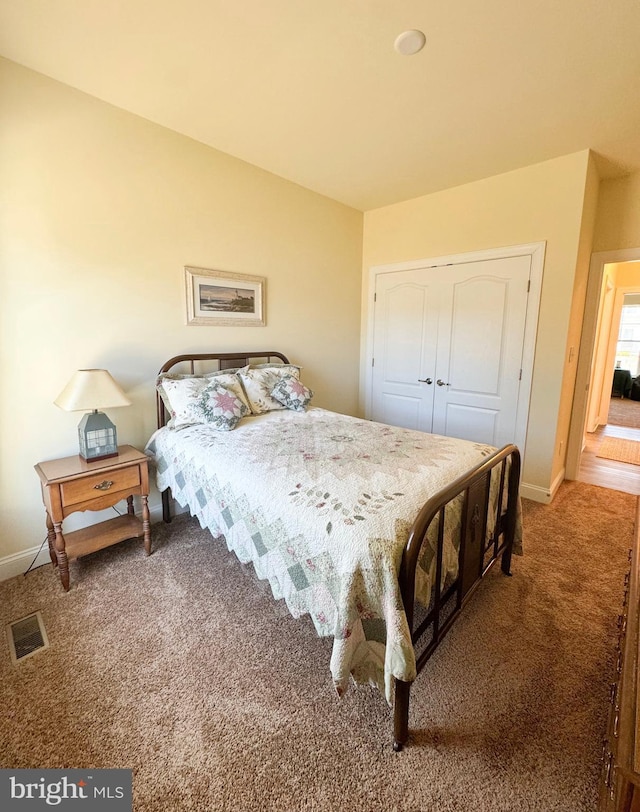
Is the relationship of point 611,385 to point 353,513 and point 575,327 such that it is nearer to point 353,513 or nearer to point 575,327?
point 575,327

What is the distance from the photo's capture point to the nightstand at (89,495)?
2.04m

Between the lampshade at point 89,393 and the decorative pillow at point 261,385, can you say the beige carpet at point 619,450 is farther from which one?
the lampshade at point 89,393

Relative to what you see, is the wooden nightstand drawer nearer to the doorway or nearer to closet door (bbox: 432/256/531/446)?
closet door (bbox: 432/256/531/446)

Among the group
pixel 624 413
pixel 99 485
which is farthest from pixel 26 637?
pixel 624 413

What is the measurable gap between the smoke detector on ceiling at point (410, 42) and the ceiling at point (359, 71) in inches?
1.3

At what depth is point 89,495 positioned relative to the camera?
2133 mm

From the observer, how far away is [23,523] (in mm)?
2285

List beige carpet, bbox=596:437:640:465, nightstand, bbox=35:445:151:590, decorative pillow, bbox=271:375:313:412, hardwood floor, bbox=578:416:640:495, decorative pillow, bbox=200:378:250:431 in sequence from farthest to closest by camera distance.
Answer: beige carpet, bbox=596:437:640:465 → hardwood floor, bbox=578:416:640:495 → decorative pillow, bbox=271:375:313:412 → decorative pillow, bbox=200:378:250:431 → nightstand, bbox=35:445:151:590

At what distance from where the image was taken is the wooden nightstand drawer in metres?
2.05

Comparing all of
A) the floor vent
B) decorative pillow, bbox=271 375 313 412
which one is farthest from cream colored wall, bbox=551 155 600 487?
the floor vent

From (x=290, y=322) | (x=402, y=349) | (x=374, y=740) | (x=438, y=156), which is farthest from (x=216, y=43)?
(x=374, y=740)

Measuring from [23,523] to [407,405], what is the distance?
3.46 m

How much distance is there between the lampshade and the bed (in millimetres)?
431

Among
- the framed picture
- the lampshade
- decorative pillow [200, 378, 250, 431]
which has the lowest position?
decorative pillow [200, 378, 250, 431]
